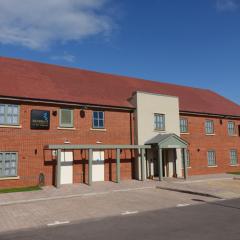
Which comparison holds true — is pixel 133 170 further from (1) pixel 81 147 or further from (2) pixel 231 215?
(2) pixel 231 215

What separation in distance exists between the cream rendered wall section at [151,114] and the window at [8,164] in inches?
324

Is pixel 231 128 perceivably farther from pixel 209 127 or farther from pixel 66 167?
pixel 66 167

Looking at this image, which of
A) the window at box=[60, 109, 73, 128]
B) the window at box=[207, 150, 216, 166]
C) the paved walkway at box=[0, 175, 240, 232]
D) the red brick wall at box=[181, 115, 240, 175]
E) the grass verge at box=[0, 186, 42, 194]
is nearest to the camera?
the paved walkway at box=[0, 175, 240, 232]

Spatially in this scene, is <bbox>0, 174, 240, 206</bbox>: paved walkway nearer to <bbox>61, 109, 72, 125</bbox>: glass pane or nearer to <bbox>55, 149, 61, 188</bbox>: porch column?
<bbox>55, 149, 61, 188</bbox>: porch column

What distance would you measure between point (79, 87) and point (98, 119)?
2994 millimetres

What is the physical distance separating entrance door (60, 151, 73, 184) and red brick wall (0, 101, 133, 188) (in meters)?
0.30

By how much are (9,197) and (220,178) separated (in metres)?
15.0

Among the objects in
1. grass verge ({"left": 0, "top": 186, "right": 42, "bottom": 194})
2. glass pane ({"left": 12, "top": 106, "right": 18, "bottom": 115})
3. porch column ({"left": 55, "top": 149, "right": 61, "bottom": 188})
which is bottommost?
grass verge ({"left": 0, "top": 186, "right": 42, "bottom": 194})

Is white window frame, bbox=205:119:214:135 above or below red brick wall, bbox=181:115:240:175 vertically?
above

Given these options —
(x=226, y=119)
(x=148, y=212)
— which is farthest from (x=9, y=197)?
(x=226, y=119)

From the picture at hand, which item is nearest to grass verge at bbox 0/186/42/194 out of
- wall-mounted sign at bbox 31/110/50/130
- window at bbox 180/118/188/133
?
wall-mounted sign at bbox 31/110/50/130

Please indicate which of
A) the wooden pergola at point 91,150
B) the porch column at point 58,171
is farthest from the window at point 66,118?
the porch column at point 58,171

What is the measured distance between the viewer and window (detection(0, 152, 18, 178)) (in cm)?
1819

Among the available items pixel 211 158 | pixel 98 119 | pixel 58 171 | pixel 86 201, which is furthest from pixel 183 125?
pixel 86 201
